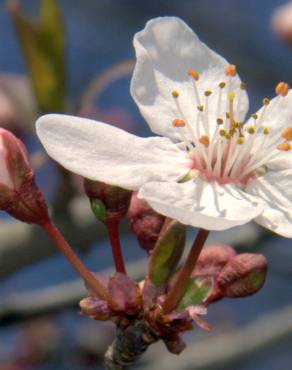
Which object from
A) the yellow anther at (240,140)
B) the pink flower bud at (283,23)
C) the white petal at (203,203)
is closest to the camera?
the white petal at (203,203)

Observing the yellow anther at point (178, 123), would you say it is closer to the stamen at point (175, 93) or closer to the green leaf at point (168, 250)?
the stamen at point (175, 93)

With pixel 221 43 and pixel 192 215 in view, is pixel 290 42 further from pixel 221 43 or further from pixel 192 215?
pixel 192 215

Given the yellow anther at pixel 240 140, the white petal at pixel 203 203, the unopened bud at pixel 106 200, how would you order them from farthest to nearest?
the yellow anther at pixel 240 140 → the unopened bud at pixel 106 200 → the white petal at pixel 203 203

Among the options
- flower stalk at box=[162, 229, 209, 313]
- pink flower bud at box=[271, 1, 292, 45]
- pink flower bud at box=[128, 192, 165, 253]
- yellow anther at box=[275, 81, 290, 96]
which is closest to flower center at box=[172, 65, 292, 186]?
yellow anther at box=[275, 81, 290, 96]

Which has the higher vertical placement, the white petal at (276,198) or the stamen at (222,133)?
the stamen at (222,133)

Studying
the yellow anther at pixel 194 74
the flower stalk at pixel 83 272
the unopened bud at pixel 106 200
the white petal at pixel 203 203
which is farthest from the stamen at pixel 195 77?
the flower stalk at pixel 83 272

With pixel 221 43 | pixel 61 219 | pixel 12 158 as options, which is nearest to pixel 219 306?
pixel 221 43

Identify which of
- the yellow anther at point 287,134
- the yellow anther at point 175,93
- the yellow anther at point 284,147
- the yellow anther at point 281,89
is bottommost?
the yellow anther at point 284,147

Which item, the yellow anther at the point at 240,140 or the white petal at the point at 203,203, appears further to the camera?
the yellow anther at the point at 240,140
